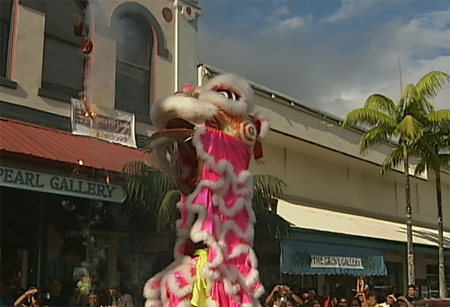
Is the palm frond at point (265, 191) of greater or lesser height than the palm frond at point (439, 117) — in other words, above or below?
below

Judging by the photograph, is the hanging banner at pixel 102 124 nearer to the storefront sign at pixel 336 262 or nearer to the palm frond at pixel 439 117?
the storefront sign at pixel 336 262

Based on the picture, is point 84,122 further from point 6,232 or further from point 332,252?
point 332,252

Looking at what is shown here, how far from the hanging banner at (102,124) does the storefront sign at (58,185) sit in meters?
1.28

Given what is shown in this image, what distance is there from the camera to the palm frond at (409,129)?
15.6m

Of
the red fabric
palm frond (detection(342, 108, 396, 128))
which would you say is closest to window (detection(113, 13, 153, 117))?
the red fabric

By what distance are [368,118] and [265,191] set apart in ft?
16.6

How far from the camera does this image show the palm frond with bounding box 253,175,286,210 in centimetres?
1171

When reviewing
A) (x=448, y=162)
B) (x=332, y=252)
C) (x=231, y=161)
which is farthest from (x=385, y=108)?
(x=231, y=161)

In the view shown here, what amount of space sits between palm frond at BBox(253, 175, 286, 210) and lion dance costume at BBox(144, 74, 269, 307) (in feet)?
21.7

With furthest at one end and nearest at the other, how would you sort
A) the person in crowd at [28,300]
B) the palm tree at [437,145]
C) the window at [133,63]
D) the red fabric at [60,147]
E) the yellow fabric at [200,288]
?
the palm tree at [437,145]
the window at [133,63]
the red fabric at [60,147]
the person in crowd at [28,300]
the yellow fabric at [200,288]

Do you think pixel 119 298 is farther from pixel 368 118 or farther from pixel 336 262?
pixel 368 118

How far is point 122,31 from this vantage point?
1215 centimetres

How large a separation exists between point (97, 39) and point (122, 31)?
1954mm

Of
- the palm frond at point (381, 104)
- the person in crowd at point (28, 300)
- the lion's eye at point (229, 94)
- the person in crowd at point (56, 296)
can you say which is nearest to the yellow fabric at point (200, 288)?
the lion's eye at point (229, 94)
